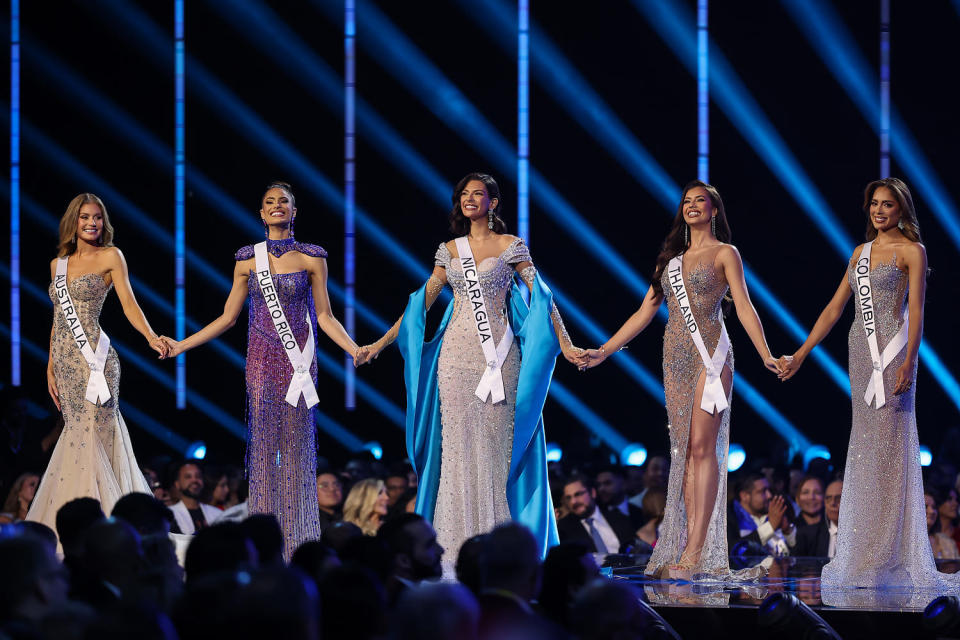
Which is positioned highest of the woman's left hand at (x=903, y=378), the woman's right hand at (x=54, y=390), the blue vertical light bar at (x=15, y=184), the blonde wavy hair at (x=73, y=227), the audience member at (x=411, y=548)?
the blue vertical light bar at (x=15, y=184)

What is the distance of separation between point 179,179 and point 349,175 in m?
1.28

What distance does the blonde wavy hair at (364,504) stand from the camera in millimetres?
6559

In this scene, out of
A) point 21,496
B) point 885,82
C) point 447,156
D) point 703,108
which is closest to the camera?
point 21,496

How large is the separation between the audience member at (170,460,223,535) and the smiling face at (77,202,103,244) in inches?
67.6

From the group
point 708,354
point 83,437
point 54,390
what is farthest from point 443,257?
point 54,390

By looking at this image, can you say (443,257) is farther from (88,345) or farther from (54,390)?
(54,390)

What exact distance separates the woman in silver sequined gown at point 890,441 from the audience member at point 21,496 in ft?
11.8

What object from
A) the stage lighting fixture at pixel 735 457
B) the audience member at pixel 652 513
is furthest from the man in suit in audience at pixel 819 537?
the stage lighting fixture at pixel 735 457

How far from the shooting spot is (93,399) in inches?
215

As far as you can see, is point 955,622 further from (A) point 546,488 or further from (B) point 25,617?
(B) point 25,617

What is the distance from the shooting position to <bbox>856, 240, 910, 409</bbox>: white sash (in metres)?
5.08

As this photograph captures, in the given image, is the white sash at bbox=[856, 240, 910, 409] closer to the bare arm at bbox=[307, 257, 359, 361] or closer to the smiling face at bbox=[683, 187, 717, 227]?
the smiling face at bbox=[683, 187, 717, 227]

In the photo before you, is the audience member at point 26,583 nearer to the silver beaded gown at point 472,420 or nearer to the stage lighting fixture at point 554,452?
the silver beaded gown at point 472,420

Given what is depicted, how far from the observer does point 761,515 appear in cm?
727
